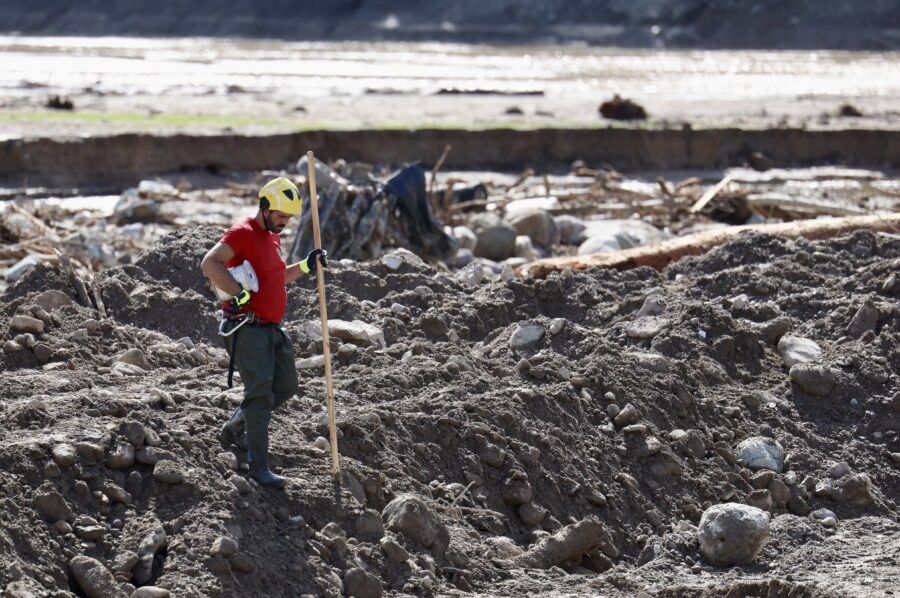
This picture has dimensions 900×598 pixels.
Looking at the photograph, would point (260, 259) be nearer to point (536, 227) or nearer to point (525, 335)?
point (525, 335)

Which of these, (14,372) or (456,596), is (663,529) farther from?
(14,372)

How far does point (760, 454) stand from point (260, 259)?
3130 millimetres

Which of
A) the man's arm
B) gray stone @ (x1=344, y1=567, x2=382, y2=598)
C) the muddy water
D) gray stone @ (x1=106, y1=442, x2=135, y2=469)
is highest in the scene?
the muddy water

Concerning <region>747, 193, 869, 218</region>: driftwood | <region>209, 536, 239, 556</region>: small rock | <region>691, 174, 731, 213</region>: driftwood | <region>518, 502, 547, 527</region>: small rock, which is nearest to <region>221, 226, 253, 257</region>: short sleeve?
<region>209, 536, 239, 556</region>: small rock

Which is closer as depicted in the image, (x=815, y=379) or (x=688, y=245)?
(x=815, y=379)

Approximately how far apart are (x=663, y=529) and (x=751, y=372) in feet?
6.05

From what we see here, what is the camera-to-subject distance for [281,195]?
5.45 metres

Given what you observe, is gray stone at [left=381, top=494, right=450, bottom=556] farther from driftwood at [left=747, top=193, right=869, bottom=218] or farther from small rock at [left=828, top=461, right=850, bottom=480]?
driftwood at [left=747, top=193, right=869, bottom=218]

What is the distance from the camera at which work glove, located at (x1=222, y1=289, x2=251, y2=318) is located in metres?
5.34

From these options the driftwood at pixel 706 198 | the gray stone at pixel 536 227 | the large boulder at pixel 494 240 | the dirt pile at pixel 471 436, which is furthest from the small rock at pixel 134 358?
the driftwood at pixel 706 198

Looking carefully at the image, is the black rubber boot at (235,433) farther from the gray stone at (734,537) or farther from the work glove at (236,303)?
the gray stone at (734,537)

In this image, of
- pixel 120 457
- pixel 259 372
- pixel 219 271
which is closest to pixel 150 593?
pixel 120 457

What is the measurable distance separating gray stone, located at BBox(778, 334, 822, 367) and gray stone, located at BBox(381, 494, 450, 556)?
3166 mm

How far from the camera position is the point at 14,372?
6809 millimetres
